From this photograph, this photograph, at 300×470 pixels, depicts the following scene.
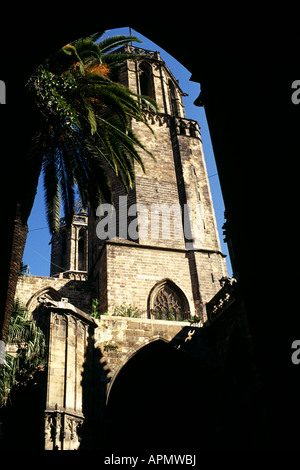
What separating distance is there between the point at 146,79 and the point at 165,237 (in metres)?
11.7

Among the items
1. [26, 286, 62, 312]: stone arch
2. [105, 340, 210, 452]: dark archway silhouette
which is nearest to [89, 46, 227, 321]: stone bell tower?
[26, 286, 62, 312]: stone arch

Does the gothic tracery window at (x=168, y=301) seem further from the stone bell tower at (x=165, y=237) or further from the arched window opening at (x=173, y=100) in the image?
the arched window opening at (x=173, y=100)

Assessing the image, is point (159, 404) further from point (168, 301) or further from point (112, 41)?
point (112, 41)

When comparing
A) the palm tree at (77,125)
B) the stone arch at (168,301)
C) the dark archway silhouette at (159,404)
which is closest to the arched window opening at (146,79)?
the stone arch at (168,301)

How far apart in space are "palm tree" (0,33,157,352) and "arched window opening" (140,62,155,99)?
1490 centimetres

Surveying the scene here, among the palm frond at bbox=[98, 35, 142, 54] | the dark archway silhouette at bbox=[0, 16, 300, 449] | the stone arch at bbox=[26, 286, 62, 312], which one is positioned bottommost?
the dark archway silhouette at bbox=[0, 16, 300, 449]

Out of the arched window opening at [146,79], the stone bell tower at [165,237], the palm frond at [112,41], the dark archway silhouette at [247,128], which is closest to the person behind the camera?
the dark archway silhouette at [247,128]

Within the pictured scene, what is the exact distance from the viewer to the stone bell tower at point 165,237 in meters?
16.9

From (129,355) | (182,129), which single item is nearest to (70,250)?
(182,129)

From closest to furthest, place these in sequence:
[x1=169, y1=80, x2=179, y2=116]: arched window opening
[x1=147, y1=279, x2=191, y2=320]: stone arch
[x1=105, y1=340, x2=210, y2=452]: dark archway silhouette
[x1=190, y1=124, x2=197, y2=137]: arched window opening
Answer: [x1=105, y1=340, x2=210, y2=452]: dark archway silhouette → [x1=147, y1=279, x2=191, y2=320]: stone arch → [x1=190, y1=124, x2=197, y2=137]: arched window opening → [x1=169, y1=80, x2=179, y2=116]: arched window opening

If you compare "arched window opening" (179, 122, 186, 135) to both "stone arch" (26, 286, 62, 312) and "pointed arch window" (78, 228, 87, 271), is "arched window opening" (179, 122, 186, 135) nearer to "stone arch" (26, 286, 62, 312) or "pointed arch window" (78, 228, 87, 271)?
"stone arch" (26, 286, 62, 312)

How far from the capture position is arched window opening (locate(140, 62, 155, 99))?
2461cm

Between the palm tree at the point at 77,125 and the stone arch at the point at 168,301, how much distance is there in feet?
26.0

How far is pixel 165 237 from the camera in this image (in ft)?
61.4
